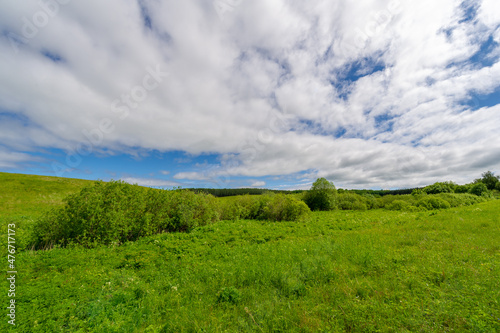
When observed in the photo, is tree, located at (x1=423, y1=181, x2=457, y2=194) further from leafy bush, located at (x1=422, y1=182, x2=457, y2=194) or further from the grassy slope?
the grassy slope

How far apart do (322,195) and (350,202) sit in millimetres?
8997

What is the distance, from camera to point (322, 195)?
39.7 metres

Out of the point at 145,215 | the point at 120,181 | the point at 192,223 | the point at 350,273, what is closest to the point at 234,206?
the point at 192,223

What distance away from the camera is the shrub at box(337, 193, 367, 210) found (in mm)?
42250

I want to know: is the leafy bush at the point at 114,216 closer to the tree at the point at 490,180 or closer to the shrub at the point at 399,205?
the shrub at the point at 399,205

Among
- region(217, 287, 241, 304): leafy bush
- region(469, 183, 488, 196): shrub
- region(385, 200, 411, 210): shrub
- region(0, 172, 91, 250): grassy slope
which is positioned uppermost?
region(0, 172, 91, 250): grassy slope

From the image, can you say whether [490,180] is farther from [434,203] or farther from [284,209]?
[284,209]

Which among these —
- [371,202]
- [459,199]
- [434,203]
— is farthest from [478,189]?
[371,202]

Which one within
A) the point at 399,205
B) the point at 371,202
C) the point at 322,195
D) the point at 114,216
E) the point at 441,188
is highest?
the point at 114,216

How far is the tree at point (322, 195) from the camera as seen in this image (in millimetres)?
39094

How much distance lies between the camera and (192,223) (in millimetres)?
20375

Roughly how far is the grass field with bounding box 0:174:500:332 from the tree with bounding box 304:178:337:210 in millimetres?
28547

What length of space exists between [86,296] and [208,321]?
15.1 feet

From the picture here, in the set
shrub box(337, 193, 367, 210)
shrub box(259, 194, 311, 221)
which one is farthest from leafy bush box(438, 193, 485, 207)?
Result: shrub box(259, 194, 311, 221)
